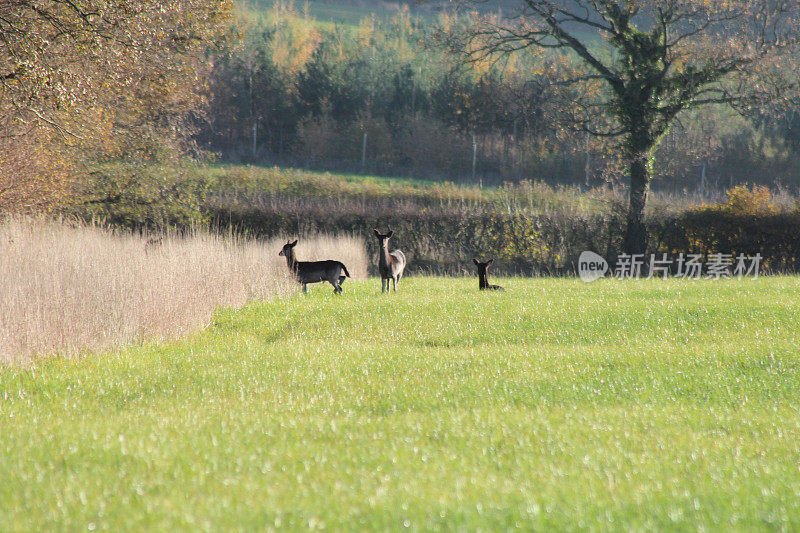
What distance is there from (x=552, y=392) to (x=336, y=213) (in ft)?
64.8

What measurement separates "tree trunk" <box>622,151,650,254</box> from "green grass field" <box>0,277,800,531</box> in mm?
12826

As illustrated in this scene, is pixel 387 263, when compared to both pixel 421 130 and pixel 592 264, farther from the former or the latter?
pixel 421 130

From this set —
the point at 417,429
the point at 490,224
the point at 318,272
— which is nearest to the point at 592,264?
the point at 490,224

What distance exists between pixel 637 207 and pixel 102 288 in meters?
21.3

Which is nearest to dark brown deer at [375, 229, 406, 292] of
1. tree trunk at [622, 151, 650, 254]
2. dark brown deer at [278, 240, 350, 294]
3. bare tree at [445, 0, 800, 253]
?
dark brown deer at [278, 240, 350, 294]

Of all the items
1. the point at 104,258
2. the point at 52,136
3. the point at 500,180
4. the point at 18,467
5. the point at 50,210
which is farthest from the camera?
the point at 500,180

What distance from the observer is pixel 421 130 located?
76.4 m

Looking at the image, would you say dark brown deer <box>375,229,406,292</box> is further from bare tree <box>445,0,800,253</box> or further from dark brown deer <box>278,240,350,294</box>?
bare tree <box>445,0,800,253</box>

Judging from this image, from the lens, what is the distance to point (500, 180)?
227 feet

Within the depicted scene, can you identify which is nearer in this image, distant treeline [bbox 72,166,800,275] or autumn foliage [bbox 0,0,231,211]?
autumn foliage [bbox 0,0,231,211]

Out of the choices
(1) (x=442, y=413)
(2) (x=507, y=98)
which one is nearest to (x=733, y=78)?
(1) (x=442, y=413)

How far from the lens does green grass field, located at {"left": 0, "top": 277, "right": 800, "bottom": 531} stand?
456 cm

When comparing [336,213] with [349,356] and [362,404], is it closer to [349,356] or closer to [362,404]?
[349,356]

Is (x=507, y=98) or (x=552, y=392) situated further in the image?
(x=507, y=98)
